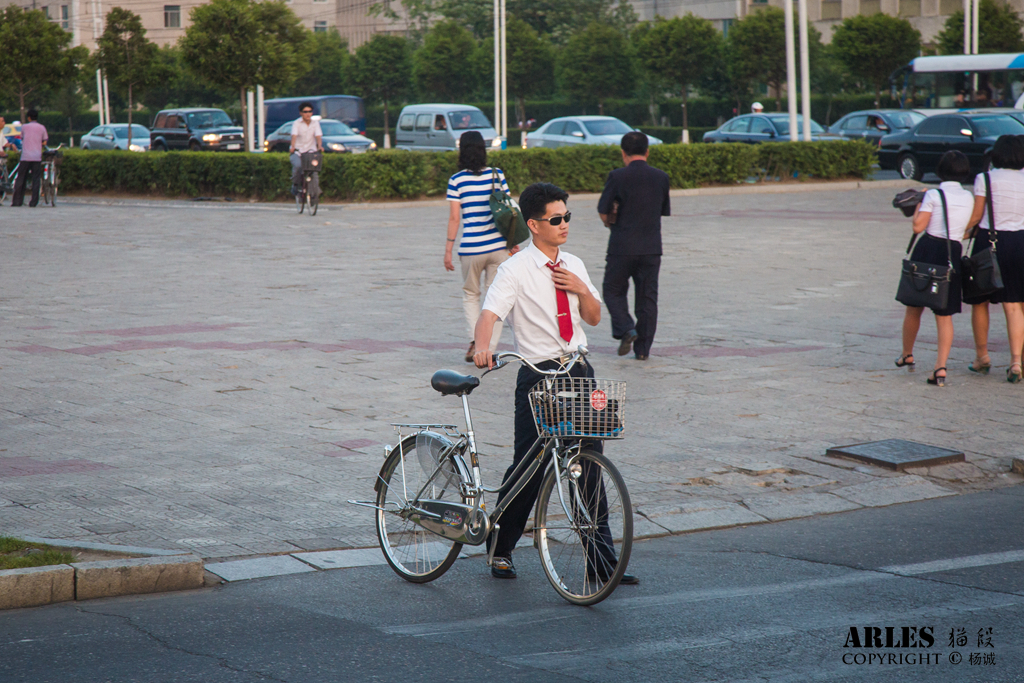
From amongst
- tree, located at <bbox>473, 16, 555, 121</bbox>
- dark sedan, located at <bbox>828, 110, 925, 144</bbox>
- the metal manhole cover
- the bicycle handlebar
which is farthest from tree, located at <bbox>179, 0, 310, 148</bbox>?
tree, located at <bbox>473, 16, 555, 121</bbox>

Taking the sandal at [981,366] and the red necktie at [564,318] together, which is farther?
the sandal at [981,366]

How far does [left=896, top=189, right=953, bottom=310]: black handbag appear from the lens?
898 centimetres

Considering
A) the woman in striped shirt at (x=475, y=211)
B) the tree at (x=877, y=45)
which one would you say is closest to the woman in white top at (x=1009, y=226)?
the woman in striped shirt at (x=475, y=211)

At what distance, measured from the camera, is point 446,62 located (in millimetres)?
55781

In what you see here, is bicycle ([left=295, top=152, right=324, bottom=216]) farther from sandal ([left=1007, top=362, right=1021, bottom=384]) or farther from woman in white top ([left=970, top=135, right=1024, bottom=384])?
sandal ([left=1007, top=362, right=1021, bottom=384])

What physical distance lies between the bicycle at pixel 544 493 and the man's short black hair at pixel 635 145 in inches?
206

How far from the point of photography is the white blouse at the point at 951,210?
29.5 feet

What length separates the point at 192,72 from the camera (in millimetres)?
28578

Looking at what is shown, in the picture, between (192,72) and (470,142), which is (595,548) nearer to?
(470,142)

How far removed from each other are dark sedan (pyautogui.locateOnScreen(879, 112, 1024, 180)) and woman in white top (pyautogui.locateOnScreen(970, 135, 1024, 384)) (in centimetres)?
1903

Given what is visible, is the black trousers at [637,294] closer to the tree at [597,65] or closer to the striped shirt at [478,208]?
the striped shirt at [478,208]

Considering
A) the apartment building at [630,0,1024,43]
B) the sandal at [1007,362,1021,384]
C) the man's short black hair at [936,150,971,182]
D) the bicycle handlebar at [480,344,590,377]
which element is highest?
the apartment building at [630,0,1024,43]

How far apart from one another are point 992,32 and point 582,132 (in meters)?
22.2

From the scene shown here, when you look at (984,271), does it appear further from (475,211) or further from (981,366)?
(475,211)
